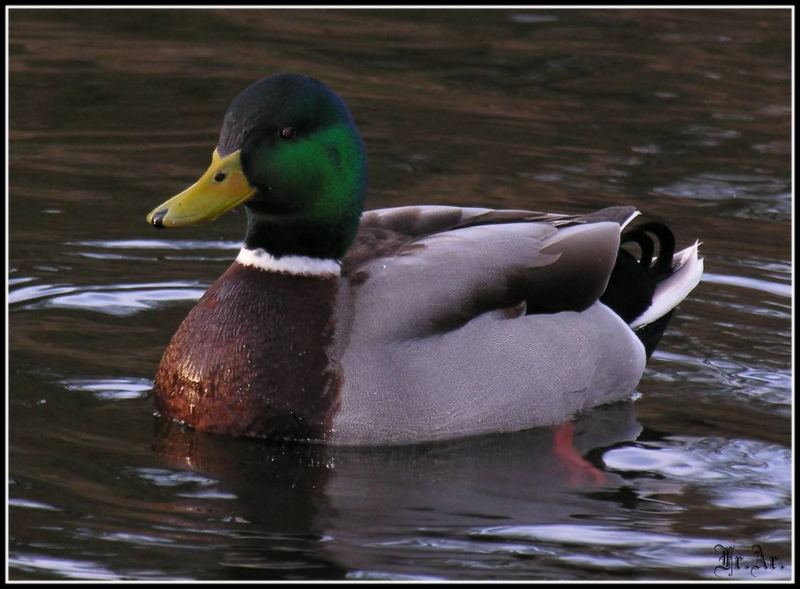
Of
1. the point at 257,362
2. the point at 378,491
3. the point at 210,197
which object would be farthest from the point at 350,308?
the point at 378,491

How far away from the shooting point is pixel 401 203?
31.2ft

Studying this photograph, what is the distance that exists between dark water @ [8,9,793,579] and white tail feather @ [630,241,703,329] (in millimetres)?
299

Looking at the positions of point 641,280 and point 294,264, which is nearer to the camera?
point 294,264

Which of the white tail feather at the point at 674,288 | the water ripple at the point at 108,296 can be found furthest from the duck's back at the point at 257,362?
the white tail feather at the point at 674,288

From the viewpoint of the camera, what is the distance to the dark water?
5742 millimetres

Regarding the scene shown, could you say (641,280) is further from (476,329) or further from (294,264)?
(294,264)

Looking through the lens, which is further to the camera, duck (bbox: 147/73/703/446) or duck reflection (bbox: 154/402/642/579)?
duck (bbox: 147/73/703/446)

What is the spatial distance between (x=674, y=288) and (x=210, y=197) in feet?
7.99

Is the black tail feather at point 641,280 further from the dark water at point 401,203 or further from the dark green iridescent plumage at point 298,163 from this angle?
the dark green iridescent plumage at point 298,163

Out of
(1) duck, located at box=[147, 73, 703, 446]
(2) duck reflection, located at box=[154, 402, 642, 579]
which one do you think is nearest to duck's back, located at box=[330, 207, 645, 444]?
(1) duck, located at box=[147, 73, 703, 446]

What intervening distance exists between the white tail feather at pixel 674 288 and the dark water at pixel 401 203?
299mm

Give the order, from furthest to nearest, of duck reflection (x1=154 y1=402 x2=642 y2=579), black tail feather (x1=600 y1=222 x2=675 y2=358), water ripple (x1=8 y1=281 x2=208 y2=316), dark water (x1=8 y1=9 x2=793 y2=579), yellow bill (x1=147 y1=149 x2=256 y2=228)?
water ripple (x1=8 y1=281 x2=208 y2=316), black tail feather (x1=600 y1=222 x2=675 y2=358), yellow bill (x1=147 y1=149 x2=256 y2=228), dark water (x1=8 y1=9 x2=793 y2=579), duck reflection (x1=154 y1=402 x2=642 y2=579)

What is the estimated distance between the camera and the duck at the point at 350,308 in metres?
6.54

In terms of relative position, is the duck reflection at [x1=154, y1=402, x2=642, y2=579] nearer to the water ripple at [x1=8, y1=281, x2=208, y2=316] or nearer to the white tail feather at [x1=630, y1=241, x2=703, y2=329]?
the white tail feather at [x1=630, y1=241, x2=703, y2=329]
